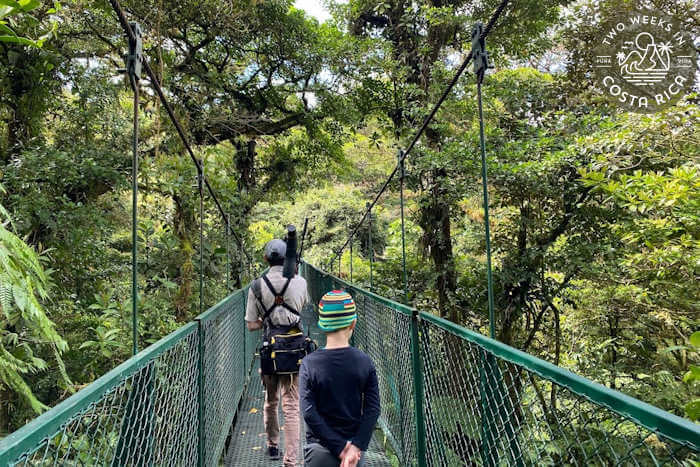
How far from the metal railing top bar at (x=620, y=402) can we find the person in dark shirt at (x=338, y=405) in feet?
1.76

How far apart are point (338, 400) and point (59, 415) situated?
2.78ft

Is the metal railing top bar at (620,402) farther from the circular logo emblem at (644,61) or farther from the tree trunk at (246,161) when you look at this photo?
the tree trunk at (246,161)

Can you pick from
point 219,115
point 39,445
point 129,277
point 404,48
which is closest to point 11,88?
point 129,277

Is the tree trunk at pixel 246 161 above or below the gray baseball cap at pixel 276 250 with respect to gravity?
above

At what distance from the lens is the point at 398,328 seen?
1.92 metres

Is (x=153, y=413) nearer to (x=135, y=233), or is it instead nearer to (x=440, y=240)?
(x=135, y=233)

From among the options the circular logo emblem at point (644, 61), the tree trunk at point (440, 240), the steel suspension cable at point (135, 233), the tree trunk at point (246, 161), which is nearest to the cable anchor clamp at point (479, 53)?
the steel suspension cable at point (135, 233)

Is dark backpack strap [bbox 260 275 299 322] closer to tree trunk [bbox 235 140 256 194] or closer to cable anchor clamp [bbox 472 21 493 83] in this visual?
cable anchor clamp [bbox 472 21 493 83]

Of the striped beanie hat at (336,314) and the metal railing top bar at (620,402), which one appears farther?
the striped beanie hat at (336,314)

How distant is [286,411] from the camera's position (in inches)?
85.0

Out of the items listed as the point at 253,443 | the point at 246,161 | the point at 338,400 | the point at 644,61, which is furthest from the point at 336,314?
the point at 246,161

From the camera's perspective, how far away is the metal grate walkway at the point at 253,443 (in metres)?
2.27

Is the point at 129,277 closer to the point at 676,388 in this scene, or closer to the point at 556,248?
the point at 556,248

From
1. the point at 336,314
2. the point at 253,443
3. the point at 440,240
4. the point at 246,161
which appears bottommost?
the point at 253,443
